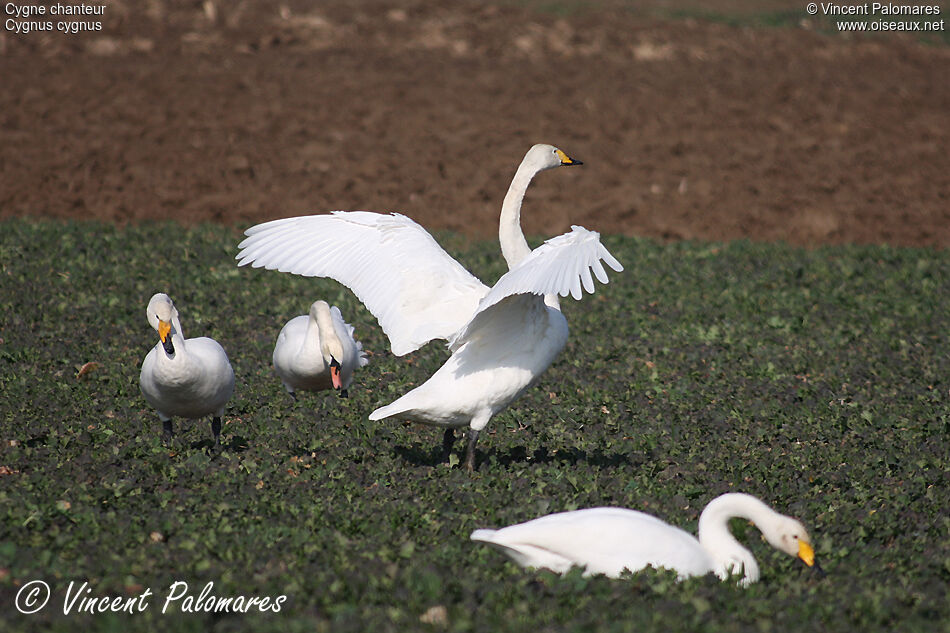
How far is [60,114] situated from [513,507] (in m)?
15.1

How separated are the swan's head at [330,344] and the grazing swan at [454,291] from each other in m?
0.76

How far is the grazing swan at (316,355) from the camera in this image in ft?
27.2

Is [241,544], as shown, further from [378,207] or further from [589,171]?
[589,171]

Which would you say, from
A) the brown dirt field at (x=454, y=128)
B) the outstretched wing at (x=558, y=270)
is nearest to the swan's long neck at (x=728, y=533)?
the outstretched wing at (x=558, y=270)

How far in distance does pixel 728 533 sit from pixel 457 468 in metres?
2.09

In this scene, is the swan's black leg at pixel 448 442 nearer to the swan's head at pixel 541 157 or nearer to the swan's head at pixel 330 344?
the swan's head at pixel 330 344

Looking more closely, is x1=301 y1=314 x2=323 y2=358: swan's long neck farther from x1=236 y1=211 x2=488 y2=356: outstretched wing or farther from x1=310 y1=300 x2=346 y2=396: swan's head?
x1=236 y1=211 x2=488 y2=356: outstretched wing

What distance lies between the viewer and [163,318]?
23.7ft

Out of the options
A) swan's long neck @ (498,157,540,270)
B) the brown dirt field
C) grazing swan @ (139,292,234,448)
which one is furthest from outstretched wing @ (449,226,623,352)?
the brown dirt field

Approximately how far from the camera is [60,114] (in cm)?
1850

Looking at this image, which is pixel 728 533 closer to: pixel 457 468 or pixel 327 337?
pixel 457 468

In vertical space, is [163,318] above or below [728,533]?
above

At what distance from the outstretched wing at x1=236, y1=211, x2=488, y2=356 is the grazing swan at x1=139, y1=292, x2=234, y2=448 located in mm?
661

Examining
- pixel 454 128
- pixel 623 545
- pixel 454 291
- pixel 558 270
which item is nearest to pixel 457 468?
pixel 454 291
